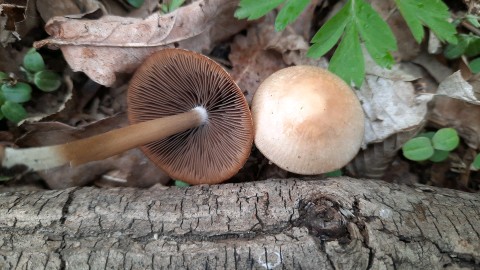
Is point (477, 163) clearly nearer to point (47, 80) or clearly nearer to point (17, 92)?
point (47, 80)

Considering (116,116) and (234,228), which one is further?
(116,116)

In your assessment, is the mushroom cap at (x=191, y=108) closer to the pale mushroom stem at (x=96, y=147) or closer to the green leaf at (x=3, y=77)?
the pale mushroom stem at (x=96, y=147)

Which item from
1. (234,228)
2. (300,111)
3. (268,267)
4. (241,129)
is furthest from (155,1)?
(268,267)

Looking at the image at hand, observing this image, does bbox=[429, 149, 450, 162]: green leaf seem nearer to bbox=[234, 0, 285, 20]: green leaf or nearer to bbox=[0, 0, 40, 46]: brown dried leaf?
bbox=[234, 0, 285, 20]: green leaf

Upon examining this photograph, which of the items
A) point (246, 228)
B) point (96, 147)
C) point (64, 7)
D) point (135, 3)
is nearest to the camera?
point (246, 228)

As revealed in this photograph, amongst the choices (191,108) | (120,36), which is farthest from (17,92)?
(191,108)

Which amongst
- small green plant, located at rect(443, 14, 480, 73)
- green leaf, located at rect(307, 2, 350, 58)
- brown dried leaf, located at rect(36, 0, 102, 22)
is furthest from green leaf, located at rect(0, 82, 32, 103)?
small green plant, located at rect(443, 14, 480, 73)

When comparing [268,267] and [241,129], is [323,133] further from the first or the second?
[268,267]
